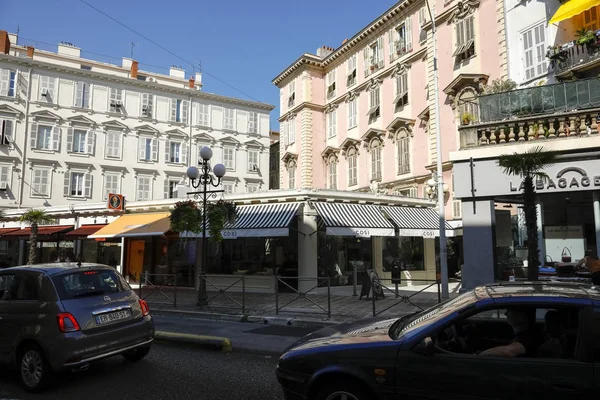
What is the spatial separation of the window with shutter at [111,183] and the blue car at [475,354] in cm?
3505

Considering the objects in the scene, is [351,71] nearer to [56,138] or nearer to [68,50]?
[56,138]

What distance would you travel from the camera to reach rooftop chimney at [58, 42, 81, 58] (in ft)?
139

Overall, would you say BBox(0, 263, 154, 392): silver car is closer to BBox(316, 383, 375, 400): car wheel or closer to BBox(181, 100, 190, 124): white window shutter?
BBox(316, 383, 375, 400): car wheel

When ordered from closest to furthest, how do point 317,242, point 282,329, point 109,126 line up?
point 282,329 → point 317,242 → point 109,126

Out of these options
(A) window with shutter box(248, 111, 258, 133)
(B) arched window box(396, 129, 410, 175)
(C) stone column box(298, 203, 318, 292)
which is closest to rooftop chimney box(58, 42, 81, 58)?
(A) window with shutter box(248, 111, 258, 133)

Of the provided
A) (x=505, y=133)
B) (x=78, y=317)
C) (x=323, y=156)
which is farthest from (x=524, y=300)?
(x=323, y=156)

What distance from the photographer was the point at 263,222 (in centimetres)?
1619

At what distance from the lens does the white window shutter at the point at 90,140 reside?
1369 inches

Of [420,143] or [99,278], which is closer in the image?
[99,278]

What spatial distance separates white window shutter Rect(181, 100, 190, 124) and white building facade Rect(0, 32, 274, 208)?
92 millimetres

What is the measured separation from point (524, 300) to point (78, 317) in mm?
5336

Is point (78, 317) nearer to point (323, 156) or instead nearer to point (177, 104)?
point (323, 156)

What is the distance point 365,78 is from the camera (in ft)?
96.6

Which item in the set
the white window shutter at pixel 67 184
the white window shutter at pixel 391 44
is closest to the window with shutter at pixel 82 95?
the white window shutter at pixel 67 184
